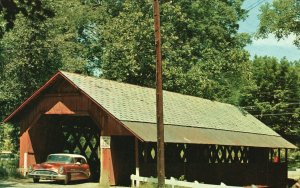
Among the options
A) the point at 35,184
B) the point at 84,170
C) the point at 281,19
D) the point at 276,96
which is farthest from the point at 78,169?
the point at 276,96

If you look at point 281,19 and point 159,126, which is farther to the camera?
point 281,19

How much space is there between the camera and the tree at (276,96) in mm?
66188

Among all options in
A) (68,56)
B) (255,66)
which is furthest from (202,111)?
(255,66)

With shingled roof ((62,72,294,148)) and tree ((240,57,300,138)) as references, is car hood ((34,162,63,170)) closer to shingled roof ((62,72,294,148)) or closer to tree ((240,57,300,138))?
shingled roof ((62,72,294,148))

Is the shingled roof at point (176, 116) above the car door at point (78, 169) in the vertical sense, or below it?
above

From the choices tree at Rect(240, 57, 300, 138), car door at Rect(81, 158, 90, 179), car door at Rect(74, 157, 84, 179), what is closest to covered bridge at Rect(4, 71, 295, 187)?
car door at Rect(74, 157, 84, 179)

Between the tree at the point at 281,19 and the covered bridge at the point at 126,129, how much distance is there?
794cm

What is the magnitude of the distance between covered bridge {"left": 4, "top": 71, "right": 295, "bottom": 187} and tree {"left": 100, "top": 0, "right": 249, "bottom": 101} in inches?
338

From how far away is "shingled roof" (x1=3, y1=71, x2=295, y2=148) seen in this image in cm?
2717

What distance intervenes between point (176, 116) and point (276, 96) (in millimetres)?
37600

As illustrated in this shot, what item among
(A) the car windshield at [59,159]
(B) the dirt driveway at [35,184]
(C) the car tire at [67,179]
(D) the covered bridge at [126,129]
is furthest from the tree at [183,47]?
(C) the car tire at [67,179]

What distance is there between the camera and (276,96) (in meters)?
66.7

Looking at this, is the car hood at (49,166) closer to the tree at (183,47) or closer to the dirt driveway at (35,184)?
the dirt driveway at (35,184)

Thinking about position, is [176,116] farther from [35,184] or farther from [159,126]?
[159,126]
